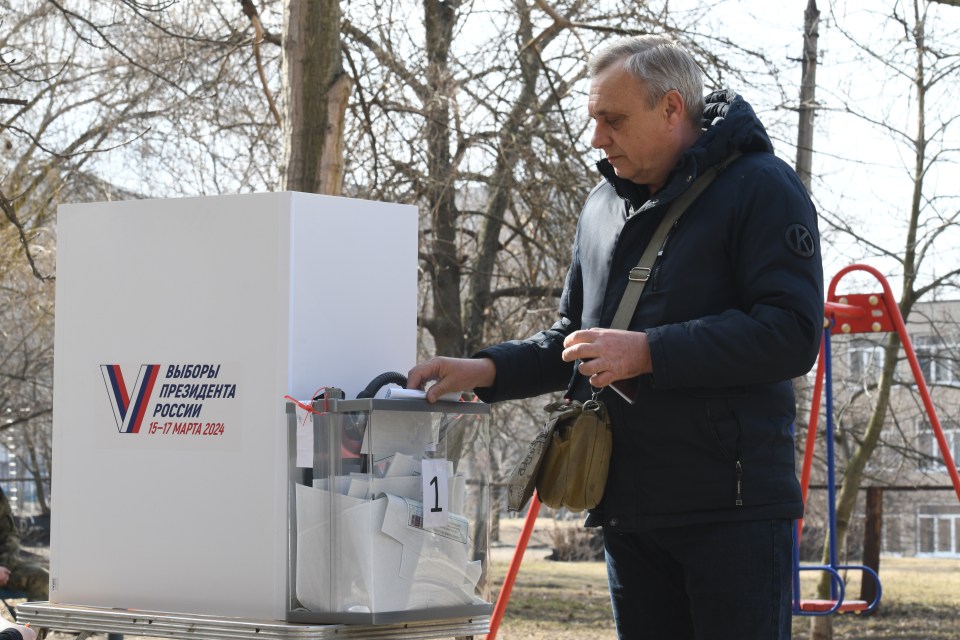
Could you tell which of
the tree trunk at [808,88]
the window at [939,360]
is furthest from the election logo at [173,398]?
the window at [939,360]

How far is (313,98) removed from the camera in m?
5.63

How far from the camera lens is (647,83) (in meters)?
2.35

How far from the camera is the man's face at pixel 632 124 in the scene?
2.36 m

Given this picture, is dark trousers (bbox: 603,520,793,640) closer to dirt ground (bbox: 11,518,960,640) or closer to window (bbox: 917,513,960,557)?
dirt ground (bbox: 11,518,960,640)

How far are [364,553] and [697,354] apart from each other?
816 millimetres

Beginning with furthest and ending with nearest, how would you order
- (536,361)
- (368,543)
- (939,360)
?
1. (939,360)
2. (536,361)
3. (368,543)

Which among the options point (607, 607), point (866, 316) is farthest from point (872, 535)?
point (866, 316)

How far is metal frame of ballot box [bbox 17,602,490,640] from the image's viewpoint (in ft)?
8.08

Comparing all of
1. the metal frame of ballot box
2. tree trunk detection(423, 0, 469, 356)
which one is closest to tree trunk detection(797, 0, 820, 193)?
tree trunk detection(423, 0, 469, 356)

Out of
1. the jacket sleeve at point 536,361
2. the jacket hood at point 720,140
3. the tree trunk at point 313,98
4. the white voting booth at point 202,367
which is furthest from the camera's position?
the tree trunk at point 313,98

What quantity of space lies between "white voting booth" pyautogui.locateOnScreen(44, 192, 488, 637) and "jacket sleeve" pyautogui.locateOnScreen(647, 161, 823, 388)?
805 mm

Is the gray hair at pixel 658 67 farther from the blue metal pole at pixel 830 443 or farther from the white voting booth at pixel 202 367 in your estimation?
the blue metal pole at pixel 830 443

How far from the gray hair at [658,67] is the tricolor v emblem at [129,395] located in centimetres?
120

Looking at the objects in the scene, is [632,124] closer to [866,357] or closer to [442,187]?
[442,187]
